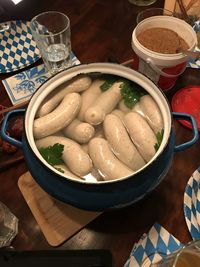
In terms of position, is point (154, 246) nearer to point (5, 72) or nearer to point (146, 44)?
point (146, 44)

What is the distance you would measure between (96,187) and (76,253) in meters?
0.14

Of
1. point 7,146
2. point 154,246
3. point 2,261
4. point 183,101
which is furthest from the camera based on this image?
point 183,101

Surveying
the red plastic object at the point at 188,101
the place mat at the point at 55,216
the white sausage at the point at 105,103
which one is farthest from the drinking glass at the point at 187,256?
the red plastic object at the point at 188,101

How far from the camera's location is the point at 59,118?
0.70m

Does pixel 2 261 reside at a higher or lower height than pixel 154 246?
higher

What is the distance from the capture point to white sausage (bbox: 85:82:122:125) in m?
0.71

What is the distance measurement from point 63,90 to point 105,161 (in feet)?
0.73

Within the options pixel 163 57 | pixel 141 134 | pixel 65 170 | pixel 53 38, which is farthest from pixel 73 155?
pixel 53 38

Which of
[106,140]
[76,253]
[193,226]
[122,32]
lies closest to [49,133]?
[106,140]

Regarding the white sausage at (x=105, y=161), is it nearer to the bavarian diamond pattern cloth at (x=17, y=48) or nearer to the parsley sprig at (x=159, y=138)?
the parsley sprig at (x=159, y=138)

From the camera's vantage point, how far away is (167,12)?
103 cm

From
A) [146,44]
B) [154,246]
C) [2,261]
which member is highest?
[146,44]

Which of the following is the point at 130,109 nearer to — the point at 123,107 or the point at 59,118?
the point at 123,107

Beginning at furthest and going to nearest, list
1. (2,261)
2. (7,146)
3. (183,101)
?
(183,101) → (7,146) → (2,261)
